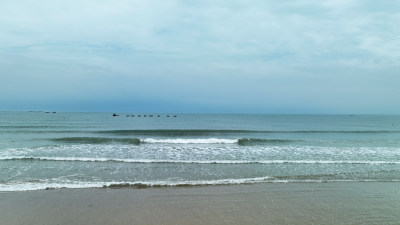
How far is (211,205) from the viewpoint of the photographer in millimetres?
8039

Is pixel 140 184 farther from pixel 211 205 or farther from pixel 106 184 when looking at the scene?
pixel 211 205

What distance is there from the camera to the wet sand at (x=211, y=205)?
7051 millimetres

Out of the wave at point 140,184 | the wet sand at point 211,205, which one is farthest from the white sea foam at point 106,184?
the wet sand at point 211,205

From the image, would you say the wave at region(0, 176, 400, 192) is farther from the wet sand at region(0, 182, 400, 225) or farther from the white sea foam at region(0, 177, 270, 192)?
the wet sand at region(0, 182, 400, 225)

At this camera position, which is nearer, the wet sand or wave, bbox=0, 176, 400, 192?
the wet sand

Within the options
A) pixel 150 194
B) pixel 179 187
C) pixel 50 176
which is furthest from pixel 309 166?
pixel 50 176

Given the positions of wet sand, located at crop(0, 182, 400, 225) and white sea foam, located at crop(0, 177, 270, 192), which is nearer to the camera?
wet sand, located at crop(0, 182, 400, 225)

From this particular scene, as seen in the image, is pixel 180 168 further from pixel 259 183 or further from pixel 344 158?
pixel 344 158

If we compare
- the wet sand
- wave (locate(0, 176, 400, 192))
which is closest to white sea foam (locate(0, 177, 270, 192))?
wave (locate(0, 176, 400, 192))

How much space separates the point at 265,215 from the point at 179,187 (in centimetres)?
372

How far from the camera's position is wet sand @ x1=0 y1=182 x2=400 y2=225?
7051 mm

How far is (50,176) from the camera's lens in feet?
37.8

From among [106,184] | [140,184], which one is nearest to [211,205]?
[140,184]

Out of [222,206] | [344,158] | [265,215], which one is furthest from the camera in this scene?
[344,158]
